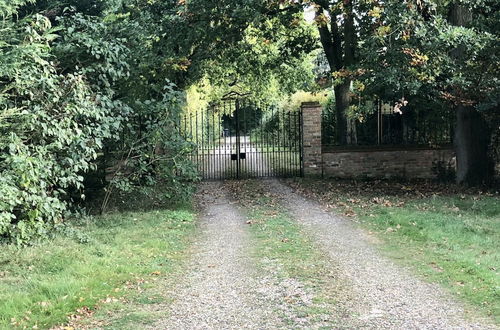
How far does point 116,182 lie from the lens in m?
9.98

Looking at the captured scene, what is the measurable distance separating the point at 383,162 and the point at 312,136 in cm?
235

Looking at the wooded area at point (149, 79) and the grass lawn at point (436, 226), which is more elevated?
the wooded area at point (149, 79)

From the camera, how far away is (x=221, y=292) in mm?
5270

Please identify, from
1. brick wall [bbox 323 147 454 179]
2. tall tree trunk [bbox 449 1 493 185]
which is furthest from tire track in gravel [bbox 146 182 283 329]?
tall tree trunk [bbox 449 1 493 185]

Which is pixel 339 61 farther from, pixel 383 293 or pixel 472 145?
pixel 383 293

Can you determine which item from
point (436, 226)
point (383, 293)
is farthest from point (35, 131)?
point (436, 226)

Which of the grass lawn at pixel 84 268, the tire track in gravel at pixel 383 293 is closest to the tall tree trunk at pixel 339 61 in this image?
the tire track in gravel at pixel 383 293

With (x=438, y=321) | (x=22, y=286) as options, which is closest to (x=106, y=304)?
(x=22, y=286)

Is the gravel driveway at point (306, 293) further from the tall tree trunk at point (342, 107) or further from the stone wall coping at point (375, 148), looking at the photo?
the tall tree trunk at point (342, 107)

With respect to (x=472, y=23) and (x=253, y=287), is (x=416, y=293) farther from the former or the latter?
(x=472, y=23)

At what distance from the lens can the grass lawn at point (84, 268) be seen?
468cm

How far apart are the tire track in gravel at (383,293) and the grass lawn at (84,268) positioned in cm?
226

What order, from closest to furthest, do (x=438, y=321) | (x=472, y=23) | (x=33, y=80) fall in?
(x=438, y=321)
(x=33, y=80)
(x=472, y=23)

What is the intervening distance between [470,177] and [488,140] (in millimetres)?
1188
